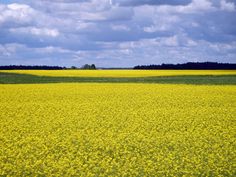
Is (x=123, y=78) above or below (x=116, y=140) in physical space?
above

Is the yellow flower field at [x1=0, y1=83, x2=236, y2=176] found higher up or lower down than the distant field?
lower down

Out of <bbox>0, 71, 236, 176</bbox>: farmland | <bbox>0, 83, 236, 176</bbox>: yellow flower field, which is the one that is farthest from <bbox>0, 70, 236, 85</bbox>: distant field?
<bbox>0, 83, 236, 176</bbox>: yellow flower field

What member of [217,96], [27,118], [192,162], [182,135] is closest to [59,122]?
[27,118]

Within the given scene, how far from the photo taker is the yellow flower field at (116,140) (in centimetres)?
1166

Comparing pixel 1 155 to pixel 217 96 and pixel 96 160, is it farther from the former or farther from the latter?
pixel 217 96

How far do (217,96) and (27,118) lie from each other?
15670mm

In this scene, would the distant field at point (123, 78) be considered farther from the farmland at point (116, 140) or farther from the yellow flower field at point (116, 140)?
the yellow flower field at point (116, 140)

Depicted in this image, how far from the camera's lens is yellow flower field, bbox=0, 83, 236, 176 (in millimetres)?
11664

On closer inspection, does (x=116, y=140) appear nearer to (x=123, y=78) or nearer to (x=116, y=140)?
(x=116, y=140)

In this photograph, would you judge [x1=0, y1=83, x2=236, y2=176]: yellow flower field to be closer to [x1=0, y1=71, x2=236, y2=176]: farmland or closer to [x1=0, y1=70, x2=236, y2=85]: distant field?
[x1=0, y1=71, x2=236, y2=176]: farmland

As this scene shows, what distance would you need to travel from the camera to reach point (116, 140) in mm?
14773

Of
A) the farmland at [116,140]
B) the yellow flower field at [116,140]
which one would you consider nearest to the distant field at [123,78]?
the farmland at [116,140]

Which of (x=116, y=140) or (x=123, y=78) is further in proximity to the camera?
(x=123, y=78)

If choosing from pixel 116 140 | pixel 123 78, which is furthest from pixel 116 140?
pixel 123 78
